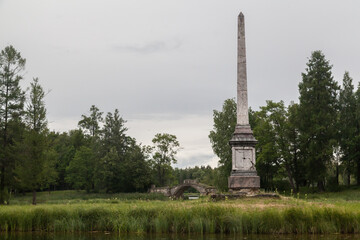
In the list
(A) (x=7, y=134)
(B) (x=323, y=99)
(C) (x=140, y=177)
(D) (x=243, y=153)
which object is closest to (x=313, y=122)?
(B) (x=323, y=99)

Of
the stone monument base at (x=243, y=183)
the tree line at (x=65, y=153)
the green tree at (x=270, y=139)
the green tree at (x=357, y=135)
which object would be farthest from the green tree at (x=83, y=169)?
the stone monument base at (x=243, y=183)

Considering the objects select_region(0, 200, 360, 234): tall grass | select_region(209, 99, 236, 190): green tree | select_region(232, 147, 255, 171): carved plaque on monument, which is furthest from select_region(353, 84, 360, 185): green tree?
select_region(0, 200, 360, 234): tall grass

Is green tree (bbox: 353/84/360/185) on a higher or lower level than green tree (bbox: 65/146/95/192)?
higher

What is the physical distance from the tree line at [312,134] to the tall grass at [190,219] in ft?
94.5

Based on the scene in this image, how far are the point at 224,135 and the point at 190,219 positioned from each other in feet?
133

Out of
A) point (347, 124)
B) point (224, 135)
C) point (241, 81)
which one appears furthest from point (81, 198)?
point (347, 124)

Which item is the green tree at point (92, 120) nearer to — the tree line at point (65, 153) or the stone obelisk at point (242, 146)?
the tree line at point (65, 153)

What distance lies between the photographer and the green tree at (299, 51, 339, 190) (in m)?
43.7

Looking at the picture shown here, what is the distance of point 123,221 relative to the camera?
16938 mm

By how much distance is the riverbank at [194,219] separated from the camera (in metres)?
15.3

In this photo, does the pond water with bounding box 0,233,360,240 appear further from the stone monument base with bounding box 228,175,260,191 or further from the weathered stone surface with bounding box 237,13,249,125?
the weathered stone surface with bounding box 237,13,249,125

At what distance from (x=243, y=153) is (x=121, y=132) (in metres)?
44.9

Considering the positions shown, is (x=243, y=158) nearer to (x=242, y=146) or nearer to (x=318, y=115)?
(x=242, y=146)

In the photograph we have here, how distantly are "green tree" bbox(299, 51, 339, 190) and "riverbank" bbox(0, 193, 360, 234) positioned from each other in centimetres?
2801
